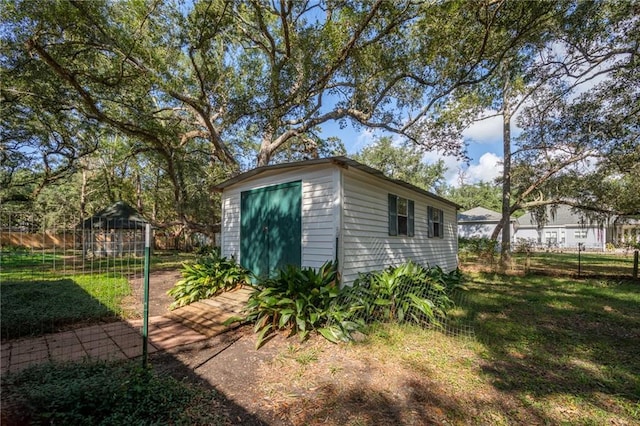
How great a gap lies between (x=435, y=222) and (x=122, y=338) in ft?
30.8

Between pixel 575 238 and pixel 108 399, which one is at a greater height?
pixel 108 399

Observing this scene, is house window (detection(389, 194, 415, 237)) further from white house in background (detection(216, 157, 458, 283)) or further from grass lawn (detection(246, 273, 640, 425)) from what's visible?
grass lawn (detection(246, 273, 640, 425))

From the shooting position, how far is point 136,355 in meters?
3.60

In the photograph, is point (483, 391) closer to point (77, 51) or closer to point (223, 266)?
point (223, 266)

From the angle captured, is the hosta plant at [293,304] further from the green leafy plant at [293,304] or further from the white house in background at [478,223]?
the white house in background at [478,223]

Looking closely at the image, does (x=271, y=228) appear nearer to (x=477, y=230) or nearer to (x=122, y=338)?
(x=122, y=338)

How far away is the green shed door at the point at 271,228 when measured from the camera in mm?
5945

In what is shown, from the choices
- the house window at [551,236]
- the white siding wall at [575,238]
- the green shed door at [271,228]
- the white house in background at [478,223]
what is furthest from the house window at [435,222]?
the house window at [551,236]

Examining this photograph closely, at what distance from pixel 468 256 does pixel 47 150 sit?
19.7m

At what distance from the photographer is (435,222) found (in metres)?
10.2

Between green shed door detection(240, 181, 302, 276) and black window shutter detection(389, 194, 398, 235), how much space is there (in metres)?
2.55

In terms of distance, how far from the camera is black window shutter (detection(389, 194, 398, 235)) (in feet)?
23.5

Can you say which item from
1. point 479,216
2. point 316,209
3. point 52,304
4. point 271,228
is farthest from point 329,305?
point 479,216

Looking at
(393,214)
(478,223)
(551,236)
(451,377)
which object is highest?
(393,214)
